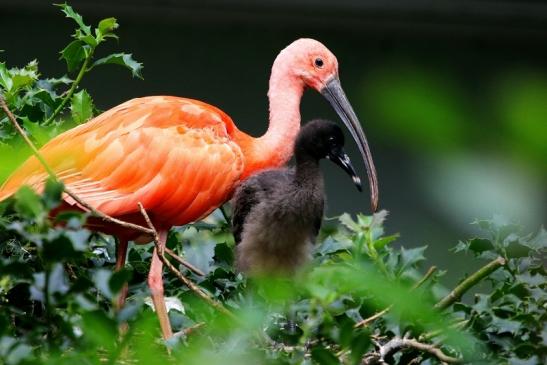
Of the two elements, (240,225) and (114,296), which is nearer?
(114,296)

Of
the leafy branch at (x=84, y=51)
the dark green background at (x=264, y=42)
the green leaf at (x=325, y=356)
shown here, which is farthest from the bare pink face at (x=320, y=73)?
the green leaf at (x=325, y=356)

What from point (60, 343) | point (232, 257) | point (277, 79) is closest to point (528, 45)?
point (277, 79)

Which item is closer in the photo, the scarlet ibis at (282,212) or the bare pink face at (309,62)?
the scarlet ibis at (282,212)

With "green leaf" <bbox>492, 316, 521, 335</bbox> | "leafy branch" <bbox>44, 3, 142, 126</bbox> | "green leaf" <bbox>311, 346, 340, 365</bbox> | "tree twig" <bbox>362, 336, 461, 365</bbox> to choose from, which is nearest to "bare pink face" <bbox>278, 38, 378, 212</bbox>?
"leafy branch" <bbox>44, 3, 142, 126</bbox>

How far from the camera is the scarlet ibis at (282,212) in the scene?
3414 millimetres

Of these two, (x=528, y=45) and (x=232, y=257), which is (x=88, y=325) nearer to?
(x=232, y=257)

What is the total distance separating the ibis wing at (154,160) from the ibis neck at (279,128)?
0.41ft

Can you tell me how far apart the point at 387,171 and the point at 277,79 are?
215 centimetres

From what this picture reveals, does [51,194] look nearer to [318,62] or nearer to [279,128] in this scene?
[279,128]

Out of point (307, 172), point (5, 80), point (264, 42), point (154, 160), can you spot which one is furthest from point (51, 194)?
point (264, 42)

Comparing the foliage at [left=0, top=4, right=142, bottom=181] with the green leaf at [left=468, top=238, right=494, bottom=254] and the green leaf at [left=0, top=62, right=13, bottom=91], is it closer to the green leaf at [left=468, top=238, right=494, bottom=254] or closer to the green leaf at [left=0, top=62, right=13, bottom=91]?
the green leaf at [left=0, top=62, right=13, bottom=91]

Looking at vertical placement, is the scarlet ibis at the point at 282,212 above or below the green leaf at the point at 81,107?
below

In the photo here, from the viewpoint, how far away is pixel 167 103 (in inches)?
142

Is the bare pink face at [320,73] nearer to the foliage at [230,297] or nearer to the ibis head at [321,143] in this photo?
the ibis head at [321,143]
